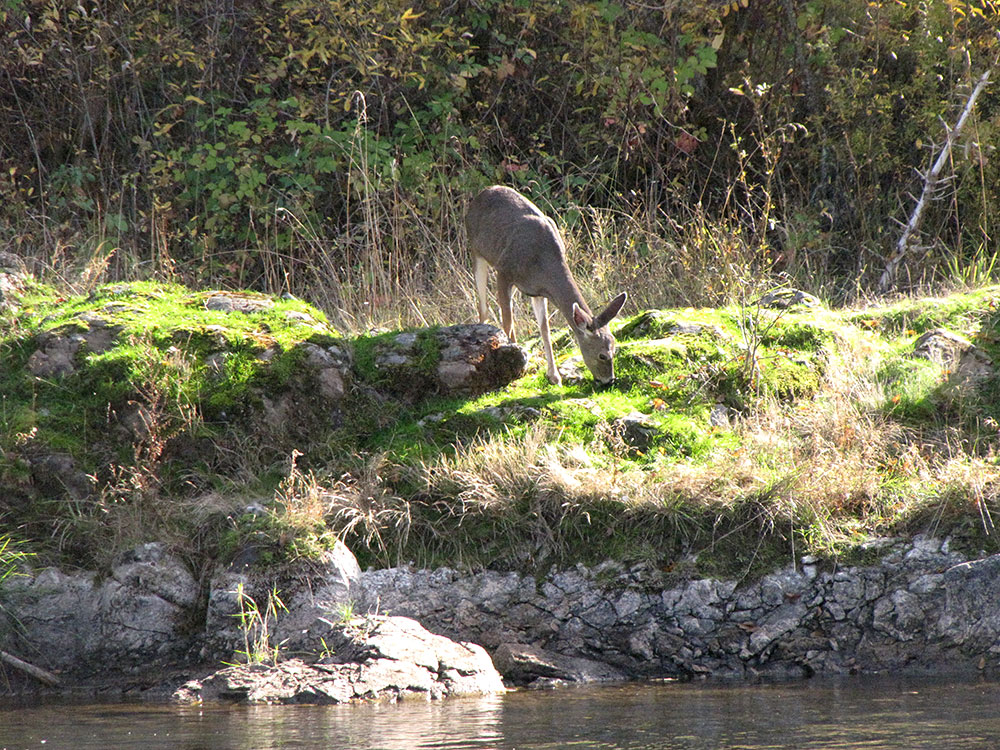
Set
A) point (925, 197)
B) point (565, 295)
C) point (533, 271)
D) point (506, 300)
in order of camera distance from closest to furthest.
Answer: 1. point (565, 295)
2. point (533, 271)
3. point (506, 300)
4. point (925, 197)

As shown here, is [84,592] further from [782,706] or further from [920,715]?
[920,715]

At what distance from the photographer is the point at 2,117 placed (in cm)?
1406

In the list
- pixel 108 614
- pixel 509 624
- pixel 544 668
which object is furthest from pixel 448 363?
pixel 108 614

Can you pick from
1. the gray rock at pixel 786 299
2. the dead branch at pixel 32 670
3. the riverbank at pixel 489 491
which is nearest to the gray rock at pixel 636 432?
the riverbank at pixel 489 491

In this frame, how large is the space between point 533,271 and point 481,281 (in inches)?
34.5

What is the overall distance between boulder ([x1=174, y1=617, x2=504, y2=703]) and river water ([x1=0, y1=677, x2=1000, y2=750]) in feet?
0.50

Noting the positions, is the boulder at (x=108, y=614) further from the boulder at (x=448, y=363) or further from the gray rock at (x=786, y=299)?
the gray rock at (x=786, y=299)

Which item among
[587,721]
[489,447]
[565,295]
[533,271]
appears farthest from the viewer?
[533,271]

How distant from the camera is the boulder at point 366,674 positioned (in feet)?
20.1

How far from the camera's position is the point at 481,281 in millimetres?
9594

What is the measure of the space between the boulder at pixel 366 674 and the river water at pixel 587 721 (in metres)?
0.15

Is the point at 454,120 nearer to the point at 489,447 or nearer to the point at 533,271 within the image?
the point at 533,271

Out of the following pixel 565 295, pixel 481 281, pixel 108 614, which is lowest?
pixel 108 614

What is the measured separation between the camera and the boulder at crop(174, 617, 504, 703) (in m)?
6.14
